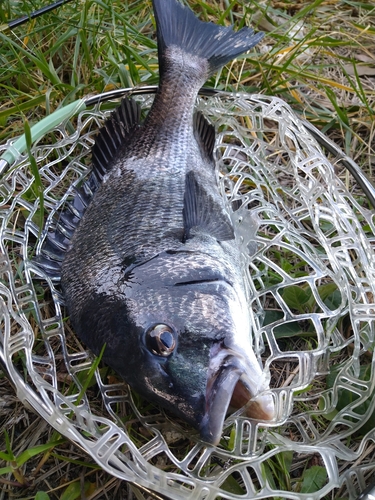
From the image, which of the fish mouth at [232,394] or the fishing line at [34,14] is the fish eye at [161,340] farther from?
the fishing line at [34,14]

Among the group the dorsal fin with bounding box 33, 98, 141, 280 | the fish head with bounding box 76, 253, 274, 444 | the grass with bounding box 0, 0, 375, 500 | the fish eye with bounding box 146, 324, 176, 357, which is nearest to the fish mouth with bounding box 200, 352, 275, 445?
the fish head with bounding box 76, 253, 274, 444

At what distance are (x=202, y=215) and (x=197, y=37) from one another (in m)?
1.18

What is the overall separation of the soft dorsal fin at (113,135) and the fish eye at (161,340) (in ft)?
3.04

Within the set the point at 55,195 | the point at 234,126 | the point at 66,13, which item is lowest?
the point at 55,195

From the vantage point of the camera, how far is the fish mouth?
1.51m

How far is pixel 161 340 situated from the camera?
162cm

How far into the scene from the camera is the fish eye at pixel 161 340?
1607mm

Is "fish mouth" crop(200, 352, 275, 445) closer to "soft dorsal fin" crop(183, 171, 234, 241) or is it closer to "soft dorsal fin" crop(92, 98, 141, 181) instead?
"soft dorsal fin" crop(183, 171, 234, 241)

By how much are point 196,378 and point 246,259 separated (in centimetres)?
75

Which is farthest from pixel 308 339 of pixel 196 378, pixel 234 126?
pixel 234 126

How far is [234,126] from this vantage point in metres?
2.54

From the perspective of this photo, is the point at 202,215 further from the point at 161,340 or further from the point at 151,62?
the point at 151,62

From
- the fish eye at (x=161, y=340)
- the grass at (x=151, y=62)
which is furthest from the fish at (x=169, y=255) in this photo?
the grass at (x=151, y=62)

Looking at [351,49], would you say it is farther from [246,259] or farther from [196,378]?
[196,378]
